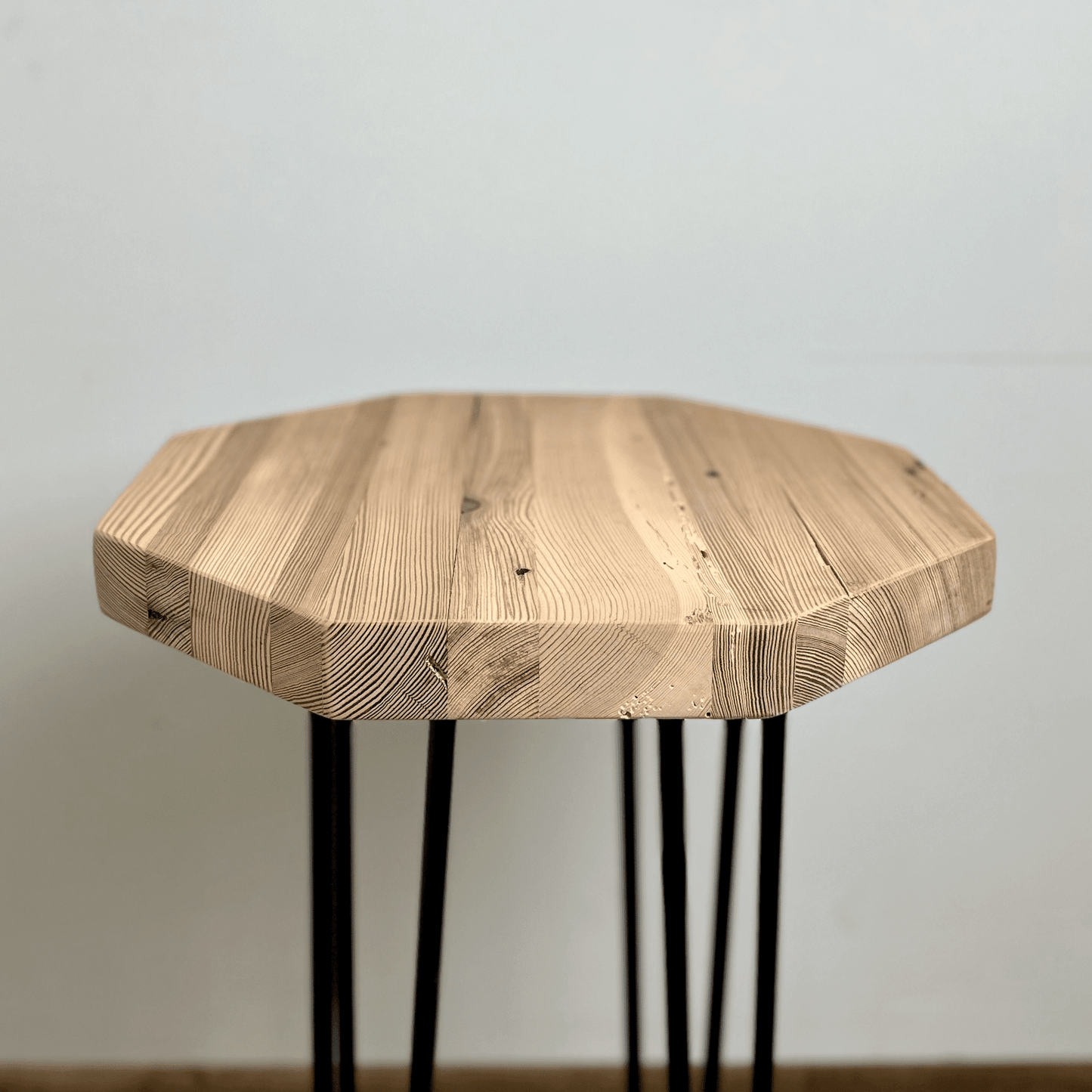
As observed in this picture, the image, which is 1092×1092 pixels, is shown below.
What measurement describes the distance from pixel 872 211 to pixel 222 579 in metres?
0.85

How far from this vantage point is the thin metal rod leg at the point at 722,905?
97 cm

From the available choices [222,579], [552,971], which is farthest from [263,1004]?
Result: [222,579]

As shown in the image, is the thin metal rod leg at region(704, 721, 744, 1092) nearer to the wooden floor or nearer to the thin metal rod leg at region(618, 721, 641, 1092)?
the thin metal rod leg at region(618, 721, 641, 1092)

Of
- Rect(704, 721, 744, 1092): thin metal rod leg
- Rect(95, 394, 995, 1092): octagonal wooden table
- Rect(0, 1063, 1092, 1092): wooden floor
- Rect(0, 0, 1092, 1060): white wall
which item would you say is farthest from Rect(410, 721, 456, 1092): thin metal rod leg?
Rect(0, 1063, 1092, 1092): wooden floor

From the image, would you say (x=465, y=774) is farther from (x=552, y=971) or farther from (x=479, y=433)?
(x=479, y=433)

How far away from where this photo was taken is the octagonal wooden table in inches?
20.6

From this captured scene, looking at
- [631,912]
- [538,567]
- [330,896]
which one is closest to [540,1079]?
[631,912]

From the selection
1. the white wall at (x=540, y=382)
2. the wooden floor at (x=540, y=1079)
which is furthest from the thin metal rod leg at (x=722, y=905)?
the wooden floor at (x=540, y=1079)

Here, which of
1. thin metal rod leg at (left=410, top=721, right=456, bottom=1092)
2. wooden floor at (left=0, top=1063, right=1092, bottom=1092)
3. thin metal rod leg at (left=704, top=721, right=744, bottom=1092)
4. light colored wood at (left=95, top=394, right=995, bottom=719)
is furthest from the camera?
wooden floor at (left=0, top=1063, right=1092, bottom=1092)

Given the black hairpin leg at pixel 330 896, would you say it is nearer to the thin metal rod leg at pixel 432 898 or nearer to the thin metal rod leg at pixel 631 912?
the thin metal rod leg at pixel 432 898

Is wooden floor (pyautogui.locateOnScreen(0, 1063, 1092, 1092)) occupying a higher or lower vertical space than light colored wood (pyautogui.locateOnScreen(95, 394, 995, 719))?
lower

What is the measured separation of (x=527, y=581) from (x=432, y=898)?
244mm

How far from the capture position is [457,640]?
518mm

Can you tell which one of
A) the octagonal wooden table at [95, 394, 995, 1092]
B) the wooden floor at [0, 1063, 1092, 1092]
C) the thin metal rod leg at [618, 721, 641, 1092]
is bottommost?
the wooden floor at [0, 1063, 1092, 1092]
